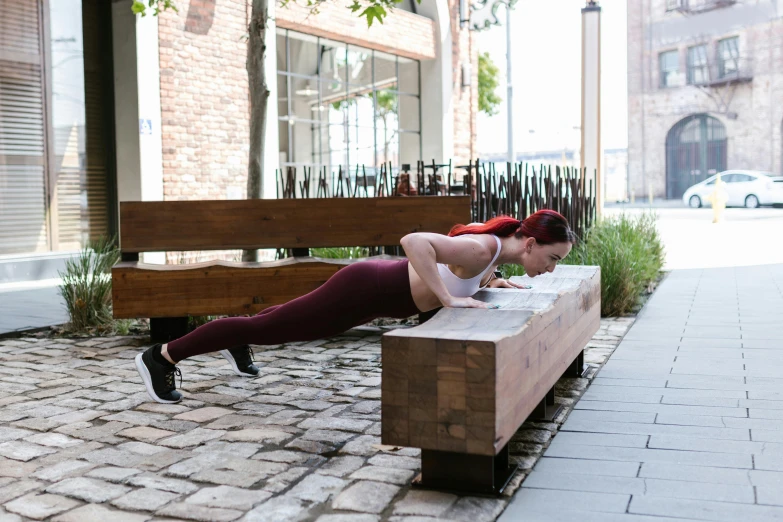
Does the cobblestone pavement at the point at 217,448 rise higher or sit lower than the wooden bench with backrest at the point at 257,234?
lower

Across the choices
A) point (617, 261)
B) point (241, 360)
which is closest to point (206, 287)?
point (241, 360)

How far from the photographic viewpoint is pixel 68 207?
12078 millimetres

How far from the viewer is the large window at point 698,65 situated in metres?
45.4

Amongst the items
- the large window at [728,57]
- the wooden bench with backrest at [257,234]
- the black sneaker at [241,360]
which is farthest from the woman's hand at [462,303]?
the large window at [728,57]

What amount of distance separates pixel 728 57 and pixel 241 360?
4538 cm

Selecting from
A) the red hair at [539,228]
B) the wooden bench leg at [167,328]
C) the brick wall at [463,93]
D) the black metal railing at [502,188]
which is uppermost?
the brick wall at [463,93]

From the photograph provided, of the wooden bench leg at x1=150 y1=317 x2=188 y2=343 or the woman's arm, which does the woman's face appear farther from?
the wooden bench leg at x1=150 y1=317 x2=188 y2=343

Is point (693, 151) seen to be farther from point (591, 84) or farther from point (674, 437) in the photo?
point (674, 437)

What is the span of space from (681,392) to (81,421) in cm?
326

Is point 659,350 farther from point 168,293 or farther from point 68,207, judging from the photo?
point 68,207

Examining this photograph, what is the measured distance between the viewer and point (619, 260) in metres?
7.88

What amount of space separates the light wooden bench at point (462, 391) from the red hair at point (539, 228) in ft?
1.46

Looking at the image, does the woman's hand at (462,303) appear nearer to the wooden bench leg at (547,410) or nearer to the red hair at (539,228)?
the red hair at (539,228)

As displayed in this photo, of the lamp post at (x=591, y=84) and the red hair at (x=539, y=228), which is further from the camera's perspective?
the lamp post at (x=591, y=84)
